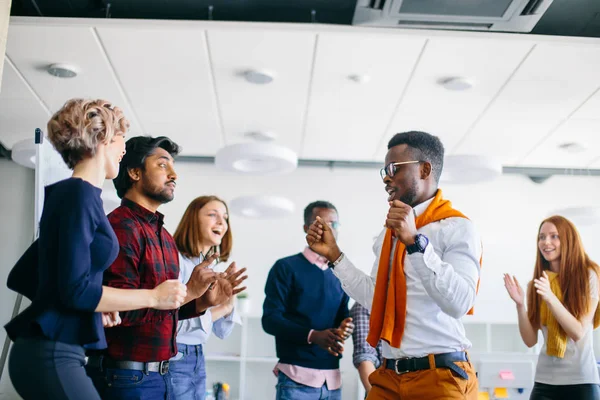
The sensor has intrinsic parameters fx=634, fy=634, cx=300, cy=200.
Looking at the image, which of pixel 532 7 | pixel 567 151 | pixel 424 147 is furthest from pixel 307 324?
pixel 567 151

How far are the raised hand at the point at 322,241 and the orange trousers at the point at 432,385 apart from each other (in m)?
0.57

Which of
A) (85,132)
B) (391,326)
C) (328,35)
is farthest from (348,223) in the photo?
(85,132)

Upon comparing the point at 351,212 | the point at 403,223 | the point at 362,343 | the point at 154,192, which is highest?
the point at 351,212

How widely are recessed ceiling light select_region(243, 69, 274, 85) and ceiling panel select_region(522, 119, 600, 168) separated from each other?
9.29 ft

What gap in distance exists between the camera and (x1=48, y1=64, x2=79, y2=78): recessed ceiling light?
15.5 feet

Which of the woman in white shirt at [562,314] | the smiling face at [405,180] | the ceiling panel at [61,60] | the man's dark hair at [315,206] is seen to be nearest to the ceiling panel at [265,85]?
the ceiling panel at [61,60]

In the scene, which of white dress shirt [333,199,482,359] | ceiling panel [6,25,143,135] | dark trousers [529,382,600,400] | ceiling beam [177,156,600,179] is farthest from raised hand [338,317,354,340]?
ceiling beam [177,156,600,179]

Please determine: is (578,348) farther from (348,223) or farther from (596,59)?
(348,223)

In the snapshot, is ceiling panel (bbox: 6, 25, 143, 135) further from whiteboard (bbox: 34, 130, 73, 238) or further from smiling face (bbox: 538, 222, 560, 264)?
smiling face (bbox: 538, 222, 560, 264)

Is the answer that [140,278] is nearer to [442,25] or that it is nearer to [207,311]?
[207,311]

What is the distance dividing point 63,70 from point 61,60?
0.12 metres

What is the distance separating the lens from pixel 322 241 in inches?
100

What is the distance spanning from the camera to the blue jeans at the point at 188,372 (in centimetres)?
261

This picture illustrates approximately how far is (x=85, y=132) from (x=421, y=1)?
2440 millimetres
